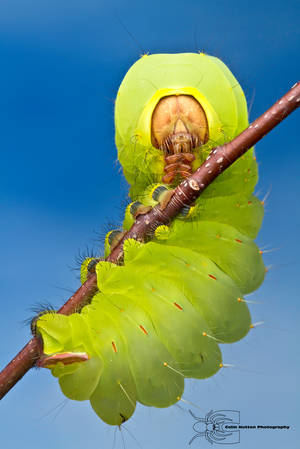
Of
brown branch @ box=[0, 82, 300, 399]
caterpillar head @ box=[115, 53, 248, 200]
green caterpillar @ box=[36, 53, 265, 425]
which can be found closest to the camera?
brown branch @ box=[0, 82, 300, 399]

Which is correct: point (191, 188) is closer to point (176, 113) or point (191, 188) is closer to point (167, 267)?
point (167, 267)

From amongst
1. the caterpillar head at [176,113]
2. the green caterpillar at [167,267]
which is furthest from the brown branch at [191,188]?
the caterpillar head at [176,113]

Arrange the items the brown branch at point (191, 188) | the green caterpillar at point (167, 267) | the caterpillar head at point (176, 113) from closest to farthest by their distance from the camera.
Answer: the brown branch at point (191, 188)
the green caterpillar at point (167, 267)
the caterpillar head at point (176, 113)

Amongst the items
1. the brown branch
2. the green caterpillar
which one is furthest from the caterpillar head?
the brown branch

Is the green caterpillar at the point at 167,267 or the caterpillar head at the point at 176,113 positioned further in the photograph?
the caterpillar head at the point at 176,113

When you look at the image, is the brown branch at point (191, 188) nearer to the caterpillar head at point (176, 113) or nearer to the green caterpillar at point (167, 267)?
the green caterpillar at point (167, 267)

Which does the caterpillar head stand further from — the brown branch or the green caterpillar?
the brown branch

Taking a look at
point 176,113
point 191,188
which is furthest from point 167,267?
point 176,113
